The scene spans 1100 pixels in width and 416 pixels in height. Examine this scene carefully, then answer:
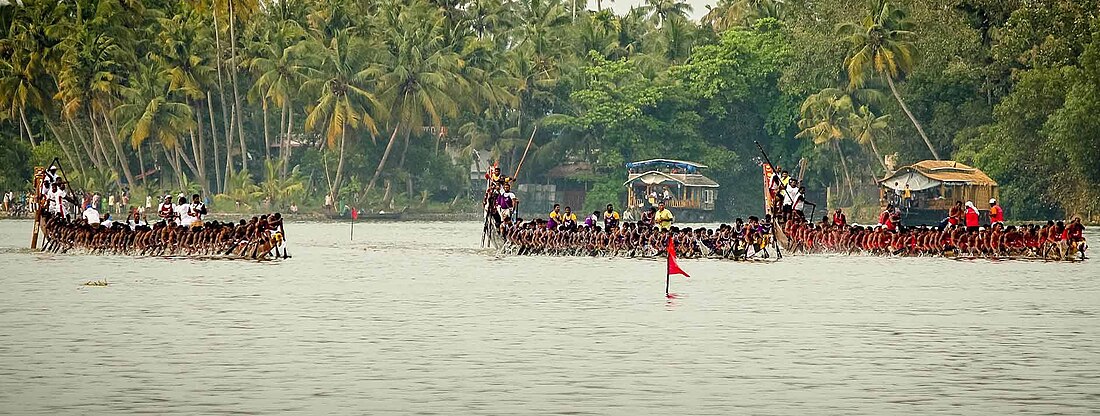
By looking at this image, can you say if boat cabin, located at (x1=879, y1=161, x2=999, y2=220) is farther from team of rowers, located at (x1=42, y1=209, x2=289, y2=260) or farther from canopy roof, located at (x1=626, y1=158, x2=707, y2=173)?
team of rowers, located at (x1=42, y1=209, x2=289, y2=260)

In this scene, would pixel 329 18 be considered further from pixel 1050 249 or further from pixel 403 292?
pixel 403 292

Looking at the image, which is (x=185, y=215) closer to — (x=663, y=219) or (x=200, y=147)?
(x=663, y=219)

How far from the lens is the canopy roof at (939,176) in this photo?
62656 millimetres

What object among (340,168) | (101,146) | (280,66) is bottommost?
(340,168)

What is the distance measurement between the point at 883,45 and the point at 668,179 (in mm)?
15361

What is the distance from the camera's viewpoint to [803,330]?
20.2m

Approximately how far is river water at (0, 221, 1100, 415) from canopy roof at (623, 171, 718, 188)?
1895 inches

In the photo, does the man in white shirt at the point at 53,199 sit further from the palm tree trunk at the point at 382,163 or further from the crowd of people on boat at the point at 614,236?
the palm tree trunk at the point at 382,163

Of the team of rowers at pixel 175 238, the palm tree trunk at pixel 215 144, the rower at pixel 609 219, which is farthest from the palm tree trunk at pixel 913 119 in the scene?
the team of rowers at pixel 175 238

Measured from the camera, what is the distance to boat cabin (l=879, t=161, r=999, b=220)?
62969 mm

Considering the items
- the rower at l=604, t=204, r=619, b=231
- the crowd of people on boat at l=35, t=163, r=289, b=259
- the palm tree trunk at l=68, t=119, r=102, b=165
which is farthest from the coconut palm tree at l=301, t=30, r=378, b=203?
the rower at l=604, t=204, r=619, b=231

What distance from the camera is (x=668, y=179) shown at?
81562 mm

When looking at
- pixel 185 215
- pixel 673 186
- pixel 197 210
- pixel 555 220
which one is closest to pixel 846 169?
pixel 673 186

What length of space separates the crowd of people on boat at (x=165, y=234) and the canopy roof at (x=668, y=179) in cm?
4282
